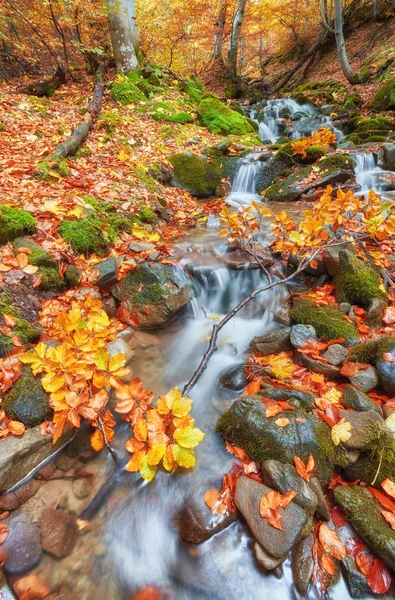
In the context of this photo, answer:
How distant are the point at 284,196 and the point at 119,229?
15.7 ft

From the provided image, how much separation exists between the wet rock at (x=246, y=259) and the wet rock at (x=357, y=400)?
2.33m

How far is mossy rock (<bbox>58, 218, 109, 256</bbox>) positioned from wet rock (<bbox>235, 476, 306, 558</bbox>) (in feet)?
10.8

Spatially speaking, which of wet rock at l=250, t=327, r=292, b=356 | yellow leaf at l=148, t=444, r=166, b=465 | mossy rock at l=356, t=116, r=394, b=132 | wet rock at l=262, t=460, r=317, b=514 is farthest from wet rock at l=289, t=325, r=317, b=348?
mossy rock at l=356, t=116, r=394, b=132

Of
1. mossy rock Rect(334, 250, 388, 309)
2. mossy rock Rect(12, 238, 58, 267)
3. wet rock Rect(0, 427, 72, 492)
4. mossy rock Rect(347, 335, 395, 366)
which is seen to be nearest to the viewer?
wet rock Rect(0, 427, 72, 492)

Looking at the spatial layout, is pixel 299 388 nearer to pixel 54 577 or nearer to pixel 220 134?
pixel 54 577

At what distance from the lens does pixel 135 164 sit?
6.65 metres

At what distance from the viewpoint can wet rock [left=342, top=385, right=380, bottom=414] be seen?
8.07ft

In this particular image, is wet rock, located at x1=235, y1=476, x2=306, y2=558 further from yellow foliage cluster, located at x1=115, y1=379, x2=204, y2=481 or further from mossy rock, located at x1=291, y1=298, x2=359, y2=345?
mossy rock, located at x1=291, y1=298, x2=359, y2=345

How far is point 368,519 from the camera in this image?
6.33 feet

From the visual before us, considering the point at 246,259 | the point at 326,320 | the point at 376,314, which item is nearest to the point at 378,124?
the point at 246,259

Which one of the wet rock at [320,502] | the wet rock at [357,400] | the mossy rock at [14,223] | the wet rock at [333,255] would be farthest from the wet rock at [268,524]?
the mossy rock at [14,223]

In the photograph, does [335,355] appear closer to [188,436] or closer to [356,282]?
[356,282]

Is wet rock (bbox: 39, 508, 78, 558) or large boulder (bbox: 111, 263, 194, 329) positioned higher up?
large boulder (bbox: 111, 263, 194, 329)

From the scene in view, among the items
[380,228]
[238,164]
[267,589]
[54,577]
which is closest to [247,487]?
[267,589]
